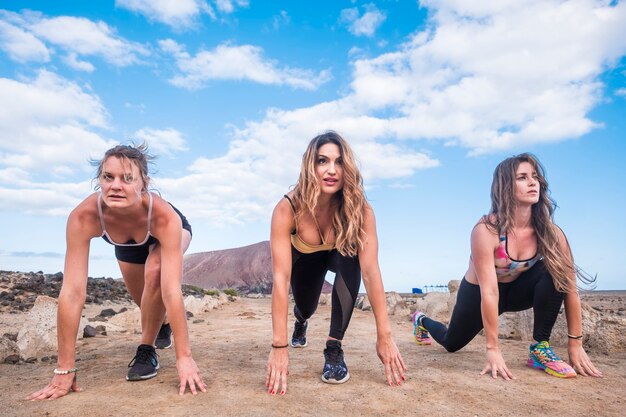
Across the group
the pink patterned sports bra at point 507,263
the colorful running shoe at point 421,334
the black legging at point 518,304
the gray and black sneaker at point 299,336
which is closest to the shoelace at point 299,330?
the gray and black sneaker at point 299,336

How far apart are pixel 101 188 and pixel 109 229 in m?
0.38

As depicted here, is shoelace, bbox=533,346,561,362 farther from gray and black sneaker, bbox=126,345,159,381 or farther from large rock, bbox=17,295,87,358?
large rock, bbox=17,295,87,358

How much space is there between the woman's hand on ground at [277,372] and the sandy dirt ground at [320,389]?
7 cm

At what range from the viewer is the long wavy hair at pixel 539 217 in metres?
4.04

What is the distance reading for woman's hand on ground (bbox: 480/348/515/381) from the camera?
371cm

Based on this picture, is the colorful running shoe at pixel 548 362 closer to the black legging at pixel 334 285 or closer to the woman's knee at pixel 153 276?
the black legging at pixel 334 285

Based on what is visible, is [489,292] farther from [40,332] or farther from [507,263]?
[40,332]

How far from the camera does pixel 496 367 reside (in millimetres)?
3742

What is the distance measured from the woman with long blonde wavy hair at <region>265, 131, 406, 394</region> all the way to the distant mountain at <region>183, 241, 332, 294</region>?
62.8 ft

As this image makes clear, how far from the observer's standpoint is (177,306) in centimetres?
341

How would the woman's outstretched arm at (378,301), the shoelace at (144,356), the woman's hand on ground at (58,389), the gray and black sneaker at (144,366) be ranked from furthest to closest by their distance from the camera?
the shoelace at (144,356)
the gray and black sneaker at (144,366)
the woman's outstretched arm at (378,301)
the woman's hand on ground at (58,389)

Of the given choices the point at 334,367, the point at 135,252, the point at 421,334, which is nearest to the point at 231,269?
the point at 421,334

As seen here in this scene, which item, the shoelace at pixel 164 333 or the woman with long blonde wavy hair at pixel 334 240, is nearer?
the woman with long blonde wavy hair at pixel 334 240

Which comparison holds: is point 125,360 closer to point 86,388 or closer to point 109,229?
point 86,388
